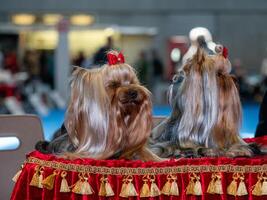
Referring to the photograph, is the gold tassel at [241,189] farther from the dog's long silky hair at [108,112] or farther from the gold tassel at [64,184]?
the gold tassel at [64,184]

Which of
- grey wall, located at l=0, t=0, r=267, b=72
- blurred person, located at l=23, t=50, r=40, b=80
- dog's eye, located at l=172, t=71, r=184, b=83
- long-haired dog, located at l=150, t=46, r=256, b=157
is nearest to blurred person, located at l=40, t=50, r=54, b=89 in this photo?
blurred person, located at l=23, t=50, r=40, b=80

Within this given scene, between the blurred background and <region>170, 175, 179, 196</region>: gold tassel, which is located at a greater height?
<region>170, 175, 179, 196</region>: gold tassel

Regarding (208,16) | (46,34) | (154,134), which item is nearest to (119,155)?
(154,134)

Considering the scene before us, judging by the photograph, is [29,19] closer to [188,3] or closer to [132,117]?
[188,3]

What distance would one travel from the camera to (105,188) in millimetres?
2414

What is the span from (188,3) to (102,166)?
19942 millimetres

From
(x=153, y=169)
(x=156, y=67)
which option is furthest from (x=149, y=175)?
(x=156, y=67)

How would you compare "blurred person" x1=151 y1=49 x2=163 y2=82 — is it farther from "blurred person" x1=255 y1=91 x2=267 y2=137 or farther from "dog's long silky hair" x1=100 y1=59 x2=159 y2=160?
"dog's long silky hair" x1=100 y1=59 x2=159 y2=160

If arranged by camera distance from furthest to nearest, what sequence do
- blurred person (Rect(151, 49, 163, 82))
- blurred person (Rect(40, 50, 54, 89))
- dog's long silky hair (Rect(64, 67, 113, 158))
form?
blurred person (Rect(40, 50, 54, 89)) → blurred person (Rect(151, 49, 163, 82)) → dog's long silky hair (Rect(64, 67, 113, 158))

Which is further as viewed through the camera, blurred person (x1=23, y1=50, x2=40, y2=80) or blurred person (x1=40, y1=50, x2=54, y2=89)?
blurred person (x1=40, y1=50, x2=54, y2=89)

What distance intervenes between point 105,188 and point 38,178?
271 mm

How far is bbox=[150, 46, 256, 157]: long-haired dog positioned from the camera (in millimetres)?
2502

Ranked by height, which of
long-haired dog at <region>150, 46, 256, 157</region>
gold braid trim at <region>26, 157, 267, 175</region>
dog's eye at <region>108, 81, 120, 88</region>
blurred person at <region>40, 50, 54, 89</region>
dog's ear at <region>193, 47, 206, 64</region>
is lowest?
blurred person at <region>40, 50, 54, 89</region>

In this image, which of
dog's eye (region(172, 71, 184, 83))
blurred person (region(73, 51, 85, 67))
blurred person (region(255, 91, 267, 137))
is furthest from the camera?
blurred person (region(73, 51, 85, 67))
